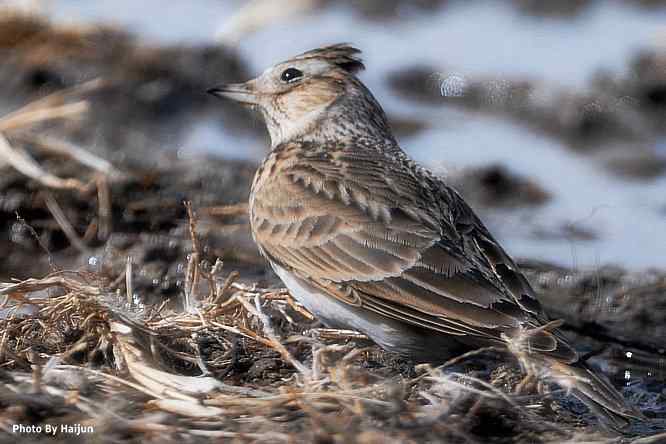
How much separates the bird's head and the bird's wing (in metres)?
0.36

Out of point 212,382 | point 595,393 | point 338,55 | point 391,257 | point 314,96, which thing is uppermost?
point 338,55

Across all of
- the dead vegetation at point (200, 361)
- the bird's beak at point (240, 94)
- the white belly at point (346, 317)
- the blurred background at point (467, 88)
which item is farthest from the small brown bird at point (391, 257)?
the blurred background at point (467, 88)

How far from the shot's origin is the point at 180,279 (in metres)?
6.58

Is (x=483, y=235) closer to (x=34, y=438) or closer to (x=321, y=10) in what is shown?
(x=34, y=438)

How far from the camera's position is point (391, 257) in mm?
5027

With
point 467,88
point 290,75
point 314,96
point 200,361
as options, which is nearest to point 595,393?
point 200,361

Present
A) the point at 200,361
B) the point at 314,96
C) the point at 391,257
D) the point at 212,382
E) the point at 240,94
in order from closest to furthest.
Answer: the point at 212,382 < the point at 200,361 < the point at 391,257 < the point at 314,96 < the point at 240,94

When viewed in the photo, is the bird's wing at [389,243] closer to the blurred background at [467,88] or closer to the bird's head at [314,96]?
Answer: the bird's head at [314,96]

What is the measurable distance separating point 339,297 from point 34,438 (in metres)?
1.55

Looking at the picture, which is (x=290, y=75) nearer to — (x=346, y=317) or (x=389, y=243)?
(x=389, y=243)

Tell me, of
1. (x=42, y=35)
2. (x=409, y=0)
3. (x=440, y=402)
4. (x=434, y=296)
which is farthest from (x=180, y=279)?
(x=409, y=0)

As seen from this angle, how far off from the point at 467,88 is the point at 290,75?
3.80m

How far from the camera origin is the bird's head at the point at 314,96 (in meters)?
6.26

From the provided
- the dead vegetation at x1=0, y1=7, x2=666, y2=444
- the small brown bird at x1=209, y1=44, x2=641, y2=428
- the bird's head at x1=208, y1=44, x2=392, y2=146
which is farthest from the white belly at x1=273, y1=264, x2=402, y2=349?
the bird's head at x1=208, y1=44, x2=392, y2=146
